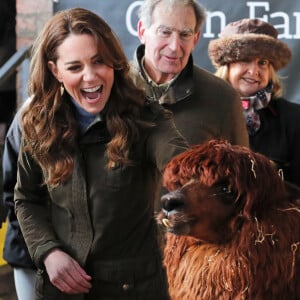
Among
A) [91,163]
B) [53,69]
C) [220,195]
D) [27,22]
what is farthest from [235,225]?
[27,22]

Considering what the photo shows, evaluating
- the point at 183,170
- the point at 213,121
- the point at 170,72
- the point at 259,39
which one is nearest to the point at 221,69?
the point at 259,39

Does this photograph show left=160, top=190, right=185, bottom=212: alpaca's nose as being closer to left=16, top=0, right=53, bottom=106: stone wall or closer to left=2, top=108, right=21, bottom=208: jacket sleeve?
left=2, top=108, right=21, bottom=208: jacket sleeve

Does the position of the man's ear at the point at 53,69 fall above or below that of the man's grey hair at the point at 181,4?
below

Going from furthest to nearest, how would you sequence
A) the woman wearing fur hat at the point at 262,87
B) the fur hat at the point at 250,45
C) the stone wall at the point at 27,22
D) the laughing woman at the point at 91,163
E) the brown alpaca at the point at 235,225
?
the stone wall at the point at 27,22 → the fur hat at the point at 250,45 → the woman wearing fur hat at the point at 262,87 → the laughing woman at the point at 91,163 → the brown alpaca at the point at 235,225

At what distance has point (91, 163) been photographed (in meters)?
1.22

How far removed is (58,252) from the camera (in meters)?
1.23

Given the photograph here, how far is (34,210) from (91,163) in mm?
170

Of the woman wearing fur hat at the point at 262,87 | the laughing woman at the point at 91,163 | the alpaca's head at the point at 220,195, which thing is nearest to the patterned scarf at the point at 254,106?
the woman wearing fur hat at the point at 262,87

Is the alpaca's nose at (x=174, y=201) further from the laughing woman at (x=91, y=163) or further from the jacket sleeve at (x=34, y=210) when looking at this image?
the jacket sleeve at (x=34, y=210)

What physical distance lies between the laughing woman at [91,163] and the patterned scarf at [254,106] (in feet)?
1.02

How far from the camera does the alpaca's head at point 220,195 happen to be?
2.85 ft

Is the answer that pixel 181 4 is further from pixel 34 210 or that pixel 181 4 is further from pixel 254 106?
pixel 34 210

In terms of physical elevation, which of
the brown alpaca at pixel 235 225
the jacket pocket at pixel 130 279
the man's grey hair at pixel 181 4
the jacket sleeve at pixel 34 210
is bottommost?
the jacket pocket at pixel 130 279

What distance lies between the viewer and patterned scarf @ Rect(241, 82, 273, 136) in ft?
4.70
